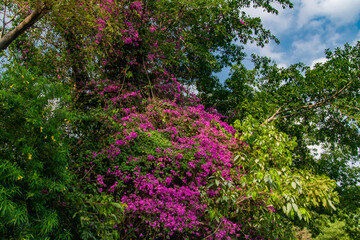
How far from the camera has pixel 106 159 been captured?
5.65 metres

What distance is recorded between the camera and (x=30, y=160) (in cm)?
354

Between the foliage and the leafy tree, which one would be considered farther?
the leafy tree

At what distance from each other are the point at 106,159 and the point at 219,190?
221 cm

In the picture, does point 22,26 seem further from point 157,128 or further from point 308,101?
point 308,101

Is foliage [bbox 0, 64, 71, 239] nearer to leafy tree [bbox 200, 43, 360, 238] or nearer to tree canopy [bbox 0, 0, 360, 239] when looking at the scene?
tree canopy [bbox 0, 0, 360, 239]

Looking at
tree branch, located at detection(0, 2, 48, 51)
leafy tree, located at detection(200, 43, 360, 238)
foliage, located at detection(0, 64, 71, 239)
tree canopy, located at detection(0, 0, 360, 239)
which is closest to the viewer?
foliage, located at detection(0, 64, 71, 239)

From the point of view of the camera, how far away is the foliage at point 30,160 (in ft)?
10.9

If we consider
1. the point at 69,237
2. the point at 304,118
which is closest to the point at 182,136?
the point at 69,237

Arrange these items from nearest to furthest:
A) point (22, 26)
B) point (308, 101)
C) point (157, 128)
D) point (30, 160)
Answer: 1. point (30, 160)
2. point (22, 26)
3. point (157, 128)
4. point (308, 101)

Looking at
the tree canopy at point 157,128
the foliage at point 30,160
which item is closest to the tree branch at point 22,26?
the tree canopy at point 157,128

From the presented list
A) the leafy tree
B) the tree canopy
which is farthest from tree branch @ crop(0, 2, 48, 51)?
the leafy tree

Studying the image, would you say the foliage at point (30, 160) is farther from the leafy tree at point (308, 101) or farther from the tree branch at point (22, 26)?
the leafy tree at point (308, 101)

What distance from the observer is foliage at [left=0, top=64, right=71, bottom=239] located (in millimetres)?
3320

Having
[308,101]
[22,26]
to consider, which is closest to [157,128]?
[22,26]
